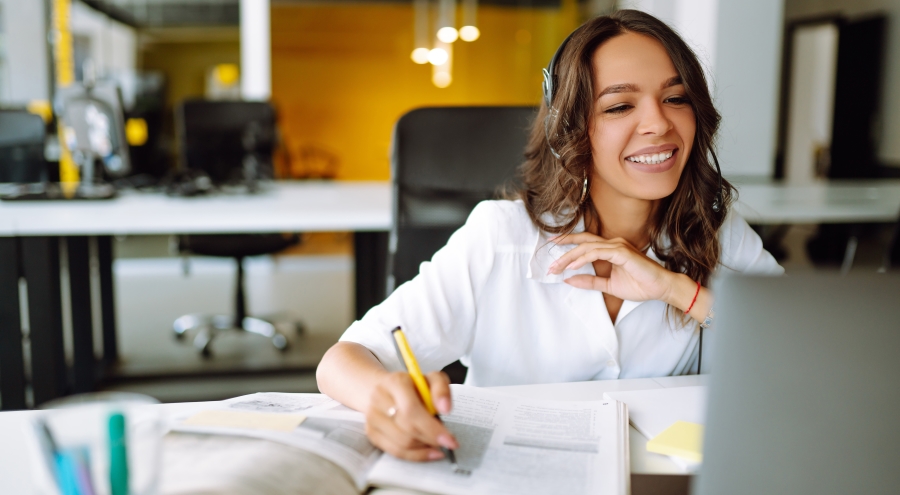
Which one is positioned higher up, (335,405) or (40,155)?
(40,155)

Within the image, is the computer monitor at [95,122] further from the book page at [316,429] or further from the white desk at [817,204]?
the white desk at [817,204]

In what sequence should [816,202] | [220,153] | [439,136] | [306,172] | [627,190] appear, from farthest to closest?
1. [306,172]
2. [220,153]
3. [816,202]
4. [439,136]
5. [627,190]

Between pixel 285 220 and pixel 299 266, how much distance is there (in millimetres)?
3014

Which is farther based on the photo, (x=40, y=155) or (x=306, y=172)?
(x=306, y=172)

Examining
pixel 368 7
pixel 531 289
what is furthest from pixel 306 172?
pixel 531 289

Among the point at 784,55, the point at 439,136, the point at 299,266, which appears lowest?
the point at 299,266

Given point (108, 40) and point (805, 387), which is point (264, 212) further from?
point (108, 40)

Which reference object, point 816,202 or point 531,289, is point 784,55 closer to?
point 816,202

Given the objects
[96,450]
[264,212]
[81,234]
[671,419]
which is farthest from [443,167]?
[81,234]

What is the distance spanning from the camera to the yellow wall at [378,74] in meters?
5.93

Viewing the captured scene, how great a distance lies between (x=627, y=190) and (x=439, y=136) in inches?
20.5

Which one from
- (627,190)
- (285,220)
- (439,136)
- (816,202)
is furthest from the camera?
(816,202)

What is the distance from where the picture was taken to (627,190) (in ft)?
3.85

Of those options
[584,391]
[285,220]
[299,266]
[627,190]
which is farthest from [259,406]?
[299,266]
